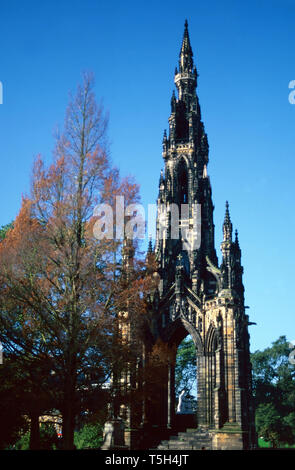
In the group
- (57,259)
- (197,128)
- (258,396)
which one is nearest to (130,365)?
(57,259)

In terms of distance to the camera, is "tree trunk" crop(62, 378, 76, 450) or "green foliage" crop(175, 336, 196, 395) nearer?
"tree trunk" crop(62, 378, 76, 450)

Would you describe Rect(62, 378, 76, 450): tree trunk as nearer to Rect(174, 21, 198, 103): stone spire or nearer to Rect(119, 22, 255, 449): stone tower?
Rect(119, 22, 255, 449): stone tower

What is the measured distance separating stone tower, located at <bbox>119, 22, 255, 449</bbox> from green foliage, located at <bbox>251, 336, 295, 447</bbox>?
24.4 metres

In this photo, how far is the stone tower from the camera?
28.2 metres

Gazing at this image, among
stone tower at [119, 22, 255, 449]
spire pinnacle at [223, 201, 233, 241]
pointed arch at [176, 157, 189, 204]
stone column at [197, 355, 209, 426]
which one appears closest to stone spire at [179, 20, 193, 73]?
stone tower at [119, 22, 255, 449]

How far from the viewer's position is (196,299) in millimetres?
32281

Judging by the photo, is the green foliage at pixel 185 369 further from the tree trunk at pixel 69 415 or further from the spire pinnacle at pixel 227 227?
the tree trunk at pixel 69 415

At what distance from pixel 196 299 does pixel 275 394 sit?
31.1m

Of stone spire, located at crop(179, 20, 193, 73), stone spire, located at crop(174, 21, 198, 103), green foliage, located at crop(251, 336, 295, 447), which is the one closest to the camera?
stone spire, located at crop(174, 21, 198, 103)

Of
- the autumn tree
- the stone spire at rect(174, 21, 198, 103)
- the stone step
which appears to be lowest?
the stone step

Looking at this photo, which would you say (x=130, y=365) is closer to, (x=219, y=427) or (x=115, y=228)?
(x=115, y=228)


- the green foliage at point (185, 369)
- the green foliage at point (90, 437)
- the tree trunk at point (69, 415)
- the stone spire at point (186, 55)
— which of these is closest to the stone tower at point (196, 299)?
the stone spire at point (186, 55)

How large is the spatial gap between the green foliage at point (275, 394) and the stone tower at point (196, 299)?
24423 millimetres

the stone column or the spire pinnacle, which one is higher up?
the spire pinnacle
